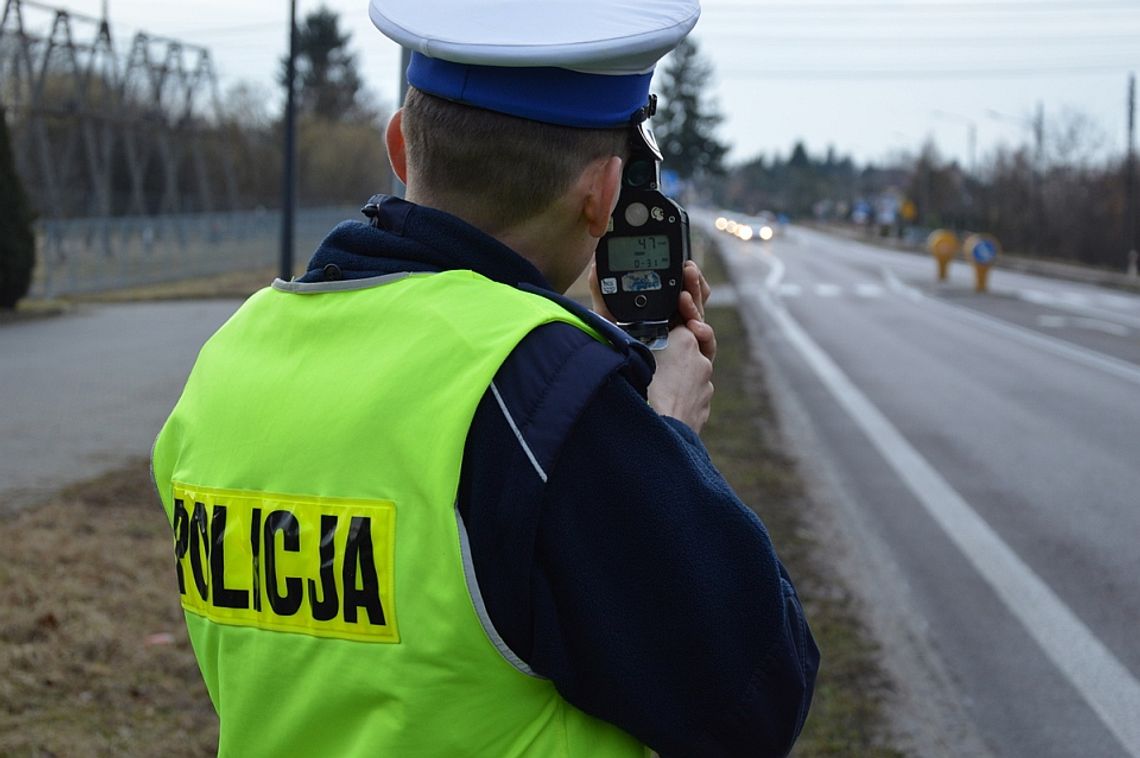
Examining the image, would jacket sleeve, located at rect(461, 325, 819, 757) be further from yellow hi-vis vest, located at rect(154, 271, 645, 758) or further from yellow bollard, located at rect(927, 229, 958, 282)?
yellow bollard, located at rect(927, 229, 958, 282)

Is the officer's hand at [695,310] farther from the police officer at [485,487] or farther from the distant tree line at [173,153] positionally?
the distant tree line at [173,153]

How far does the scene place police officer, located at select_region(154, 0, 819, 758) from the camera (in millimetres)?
1391

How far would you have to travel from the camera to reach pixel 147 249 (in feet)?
110

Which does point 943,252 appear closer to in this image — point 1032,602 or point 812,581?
point 1032,602

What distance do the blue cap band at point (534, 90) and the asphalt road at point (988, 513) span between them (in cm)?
356

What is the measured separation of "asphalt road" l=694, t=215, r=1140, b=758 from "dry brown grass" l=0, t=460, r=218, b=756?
97.5 inches

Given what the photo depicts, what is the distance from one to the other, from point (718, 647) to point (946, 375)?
1518cm

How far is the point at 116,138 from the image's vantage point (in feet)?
143

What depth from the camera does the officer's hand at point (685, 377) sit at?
1.65 meters

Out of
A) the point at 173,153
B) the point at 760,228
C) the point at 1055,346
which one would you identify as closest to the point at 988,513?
the point at 1055,346

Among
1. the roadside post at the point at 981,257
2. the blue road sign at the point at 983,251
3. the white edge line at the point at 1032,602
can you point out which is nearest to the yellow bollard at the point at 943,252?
the roadside post at the point at 981,257

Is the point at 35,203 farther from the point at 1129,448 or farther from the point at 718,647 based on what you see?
the point at 718,647

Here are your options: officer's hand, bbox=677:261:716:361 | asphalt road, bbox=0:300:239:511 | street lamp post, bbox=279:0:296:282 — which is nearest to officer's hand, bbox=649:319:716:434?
officer's hand, bbox=677:261:716:361

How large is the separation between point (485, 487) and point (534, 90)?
42cm
